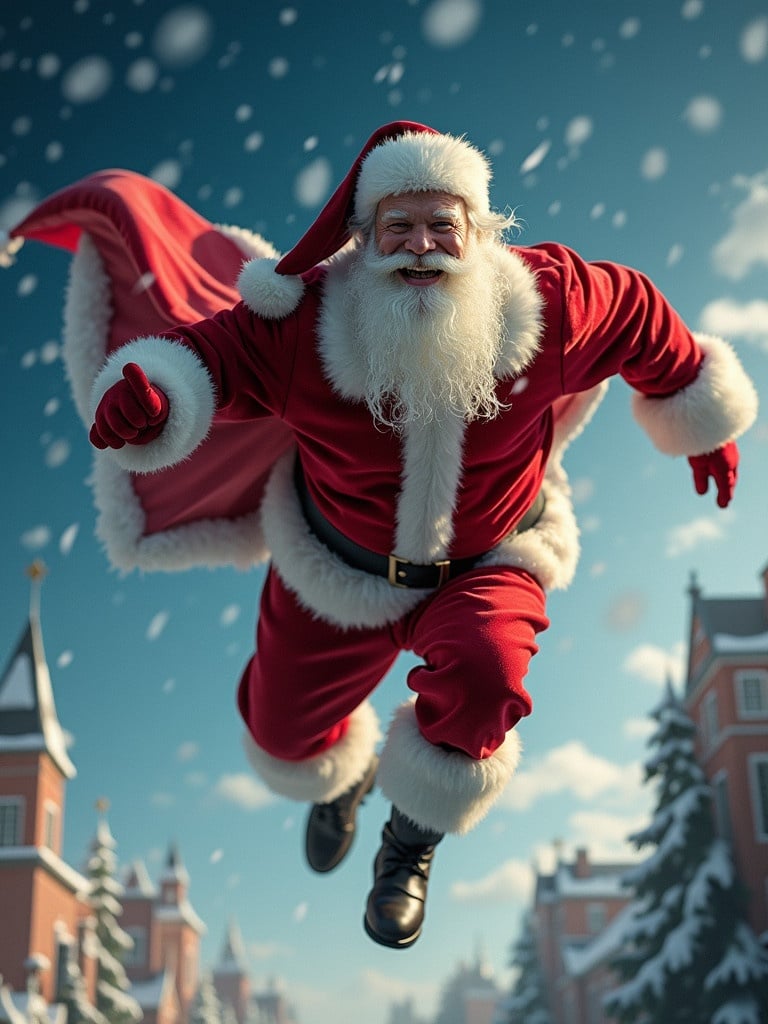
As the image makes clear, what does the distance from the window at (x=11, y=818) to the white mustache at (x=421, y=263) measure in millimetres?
27195

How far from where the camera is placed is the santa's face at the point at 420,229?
3.43m

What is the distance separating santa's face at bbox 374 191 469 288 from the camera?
3.43 meters

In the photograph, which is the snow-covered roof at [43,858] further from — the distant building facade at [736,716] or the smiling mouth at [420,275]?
the smiling mouth at [420,275]

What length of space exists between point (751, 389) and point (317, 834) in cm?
243

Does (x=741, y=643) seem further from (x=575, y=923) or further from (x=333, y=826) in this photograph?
(x=575, y=923)

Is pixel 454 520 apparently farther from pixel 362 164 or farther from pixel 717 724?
pixel 717 724

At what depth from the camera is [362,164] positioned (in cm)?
353

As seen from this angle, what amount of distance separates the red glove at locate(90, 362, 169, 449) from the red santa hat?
0.49 metres

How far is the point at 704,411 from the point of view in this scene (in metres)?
4.06

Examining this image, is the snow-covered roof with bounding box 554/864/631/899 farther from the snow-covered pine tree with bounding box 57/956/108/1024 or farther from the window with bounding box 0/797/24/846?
the window with bounding box 0/797/24/846

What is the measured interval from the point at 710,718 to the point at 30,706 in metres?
15.8

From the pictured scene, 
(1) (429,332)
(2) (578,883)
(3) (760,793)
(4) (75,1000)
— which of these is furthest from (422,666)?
(2) (578,883)

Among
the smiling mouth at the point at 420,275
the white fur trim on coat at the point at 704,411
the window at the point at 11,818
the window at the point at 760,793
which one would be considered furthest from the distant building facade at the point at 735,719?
the smiling mouth at the point at 420,275

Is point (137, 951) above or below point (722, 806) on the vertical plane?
below
